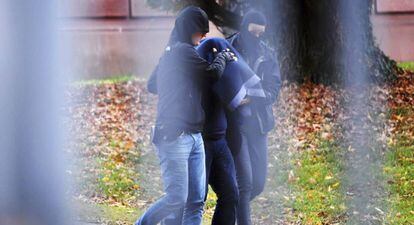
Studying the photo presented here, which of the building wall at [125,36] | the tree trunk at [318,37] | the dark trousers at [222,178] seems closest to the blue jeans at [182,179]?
the dark trousers at [222,178]

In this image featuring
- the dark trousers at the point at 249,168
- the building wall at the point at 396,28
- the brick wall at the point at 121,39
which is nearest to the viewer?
the dark trousers at the point at 249,168

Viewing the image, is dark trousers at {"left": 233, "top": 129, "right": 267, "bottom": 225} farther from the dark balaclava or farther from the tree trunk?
the tree trunk

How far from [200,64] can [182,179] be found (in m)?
0.57

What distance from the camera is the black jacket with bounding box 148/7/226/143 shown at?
4.82 metres

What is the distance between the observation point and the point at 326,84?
10656 mm

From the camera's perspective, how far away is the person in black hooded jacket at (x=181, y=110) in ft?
15.8

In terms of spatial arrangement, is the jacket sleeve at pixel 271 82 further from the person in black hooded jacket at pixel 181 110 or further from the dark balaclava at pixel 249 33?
the person in black hooded jacket at pixel 181 110

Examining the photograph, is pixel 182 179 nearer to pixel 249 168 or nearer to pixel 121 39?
pixel 249 168

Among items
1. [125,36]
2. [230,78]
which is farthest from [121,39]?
[230,78]

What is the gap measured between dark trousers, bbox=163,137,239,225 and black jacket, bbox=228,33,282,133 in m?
0.40

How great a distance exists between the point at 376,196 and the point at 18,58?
3407mm

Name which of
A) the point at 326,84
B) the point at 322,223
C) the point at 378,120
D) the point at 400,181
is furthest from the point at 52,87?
the point at 326,84

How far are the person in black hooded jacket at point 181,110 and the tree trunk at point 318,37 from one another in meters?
5.21

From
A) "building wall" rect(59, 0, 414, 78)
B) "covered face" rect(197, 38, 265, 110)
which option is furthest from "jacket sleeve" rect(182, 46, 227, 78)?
"building wall" rect(59, 0, 414, 78)
